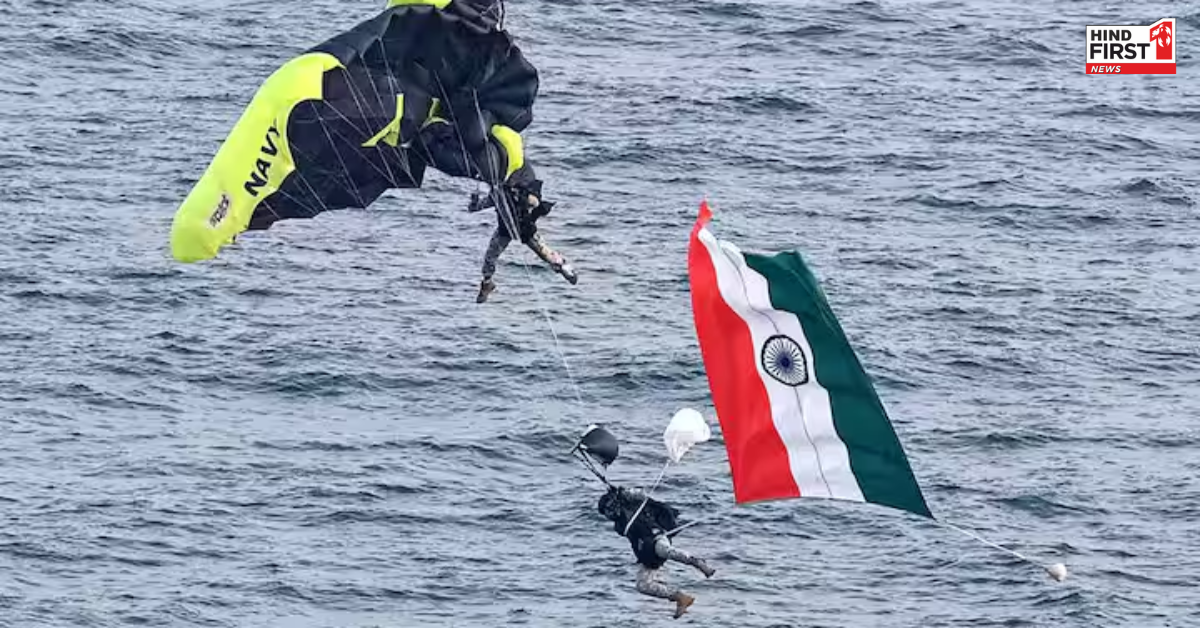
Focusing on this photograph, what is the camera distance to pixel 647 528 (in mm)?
49438

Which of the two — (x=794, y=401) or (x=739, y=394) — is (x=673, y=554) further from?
(x=794, y=401)

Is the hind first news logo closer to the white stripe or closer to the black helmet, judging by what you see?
the black helmet

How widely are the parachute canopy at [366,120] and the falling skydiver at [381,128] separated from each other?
0.06ft

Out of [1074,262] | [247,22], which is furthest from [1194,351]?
[247,22]

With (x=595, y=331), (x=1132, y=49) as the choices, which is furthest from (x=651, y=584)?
(x=1132, y=49)

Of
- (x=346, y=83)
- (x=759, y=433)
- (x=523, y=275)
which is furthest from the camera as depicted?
(x=523, y=275)

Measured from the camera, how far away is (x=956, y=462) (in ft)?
238

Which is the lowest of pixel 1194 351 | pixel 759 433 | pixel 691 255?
pixel 1194 351

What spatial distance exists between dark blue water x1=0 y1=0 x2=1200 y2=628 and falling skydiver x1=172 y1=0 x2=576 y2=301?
12.8m

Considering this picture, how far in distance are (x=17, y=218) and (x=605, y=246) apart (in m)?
18.3

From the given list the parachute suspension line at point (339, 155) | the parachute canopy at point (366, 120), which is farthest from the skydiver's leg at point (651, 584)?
the parachute suspension line at point (339, 155)

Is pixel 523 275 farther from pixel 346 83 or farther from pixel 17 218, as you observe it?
pixel 346 83

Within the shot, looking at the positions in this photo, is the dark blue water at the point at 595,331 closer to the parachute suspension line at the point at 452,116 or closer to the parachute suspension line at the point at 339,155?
the parachute suspension line at the point at 339,155

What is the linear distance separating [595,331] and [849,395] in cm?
3379
